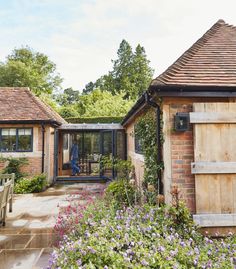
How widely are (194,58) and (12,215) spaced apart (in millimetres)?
5860

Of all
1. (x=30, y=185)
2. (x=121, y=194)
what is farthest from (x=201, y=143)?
(x=30, y=185)

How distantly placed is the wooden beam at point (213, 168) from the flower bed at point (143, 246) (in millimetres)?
716

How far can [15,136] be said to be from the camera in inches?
423

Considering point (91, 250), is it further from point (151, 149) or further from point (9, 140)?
point (9, 140)

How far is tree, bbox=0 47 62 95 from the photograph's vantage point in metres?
28.1

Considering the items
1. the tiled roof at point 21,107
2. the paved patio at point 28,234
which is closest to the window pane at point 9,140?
the tiled roof at point 21,107

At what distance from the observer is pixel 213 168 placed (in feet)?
13.2

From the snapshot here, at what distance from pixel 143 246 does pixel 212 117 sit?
248cm

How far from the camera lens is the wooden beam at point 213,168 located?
4.01 metres

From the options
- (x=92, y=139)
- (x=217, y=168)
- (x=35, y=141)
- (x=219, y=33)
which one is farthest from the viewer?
(x=92, y=139)

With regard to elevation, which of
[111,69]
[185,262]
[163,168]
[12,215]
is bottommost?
[12,215]

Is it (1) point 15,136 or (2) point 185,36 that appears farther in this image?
(1) point 15,136

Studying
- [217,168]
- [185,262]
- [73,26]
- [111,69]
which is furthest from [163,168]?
[111,69]

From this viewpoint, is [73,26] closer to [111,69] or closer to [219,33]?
[219,33]
